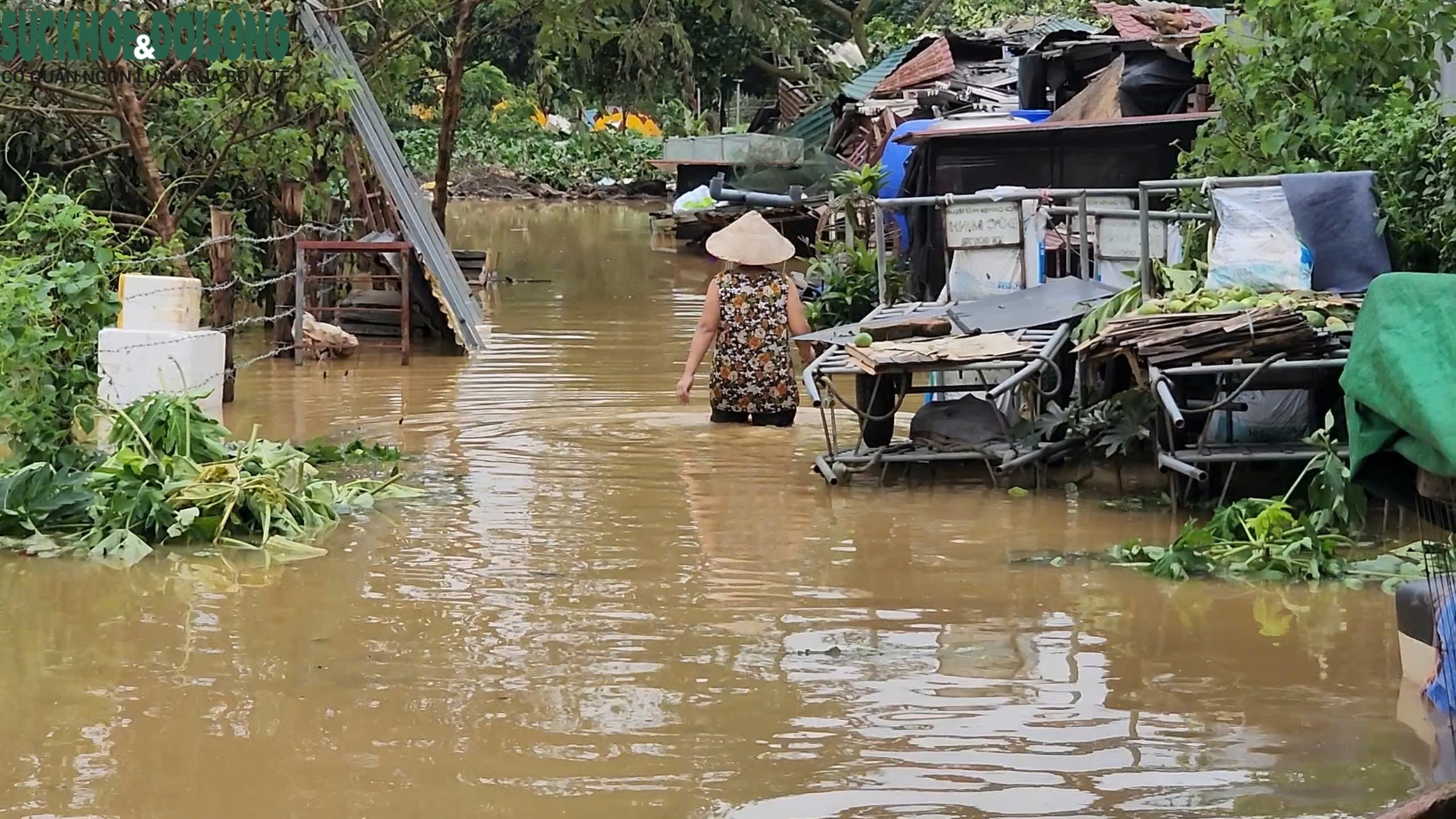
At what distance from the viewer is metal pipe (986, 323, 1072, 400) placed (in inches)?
325

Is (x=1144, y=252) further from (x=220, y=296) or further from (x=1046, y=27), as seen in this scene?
(x=1046, y=27)

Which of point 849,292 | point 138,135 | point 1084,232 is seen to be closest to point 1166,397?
point 1084,232

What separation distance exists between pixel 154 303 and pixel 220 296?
3.96 m

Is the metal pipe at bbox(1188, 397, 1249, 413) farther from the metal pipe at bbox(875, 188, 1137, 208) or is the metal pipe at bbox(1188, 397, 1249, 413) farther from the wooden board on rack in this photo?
the metal pipe at bbox(875, 188, 1137, 208)

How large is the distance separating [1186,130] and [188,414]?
365 inches

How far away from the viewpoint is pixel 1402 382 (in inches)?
195

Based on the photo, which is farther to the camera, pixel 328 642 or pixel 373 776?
pixel 328 642

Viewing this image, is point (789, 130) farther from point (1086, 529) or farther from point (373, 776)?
point (373, 776)

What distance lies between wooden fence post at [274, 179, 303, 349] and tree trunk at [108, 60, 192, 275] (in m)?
2.17

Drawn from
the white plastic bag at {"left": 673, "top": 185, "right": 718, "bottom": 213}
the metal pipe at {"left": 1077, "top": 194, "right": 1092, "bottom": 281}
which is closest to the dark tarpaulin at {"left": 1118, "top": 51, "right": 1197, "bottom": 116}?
the metal pipe at {"left": 1077, "top": 194, "right": 1092, "bottom": 281}

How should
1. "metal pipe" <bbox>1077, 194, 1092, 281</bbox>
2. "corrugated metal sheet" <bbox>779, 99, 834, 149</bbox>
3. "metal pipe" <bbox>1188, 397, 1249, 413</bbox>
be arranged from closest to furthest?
1. "metal pipe" <bbox>1188, 397, 1249, 413</bbox>
2. "metal pipe" <bbox>1077, 194, 1092, 281</bbox>
3. "corrugated metal sheet" <bbox>779, 99, 834, 149</bbox>

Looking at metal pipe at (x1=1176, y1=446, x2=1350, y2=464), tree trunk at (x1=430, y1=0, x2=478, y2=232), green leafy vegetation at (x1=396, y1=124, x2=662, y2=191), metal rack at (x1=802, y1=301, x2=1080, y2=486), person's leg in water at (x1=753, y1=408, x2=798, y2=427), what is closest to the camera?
metal pipe at (x1=1176, y1=446, x2=1350, y2=464)

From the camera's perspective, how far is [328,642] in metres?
6.04

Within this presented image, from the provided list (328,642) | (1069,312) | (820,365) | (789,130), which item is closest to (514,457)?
(820,365)
